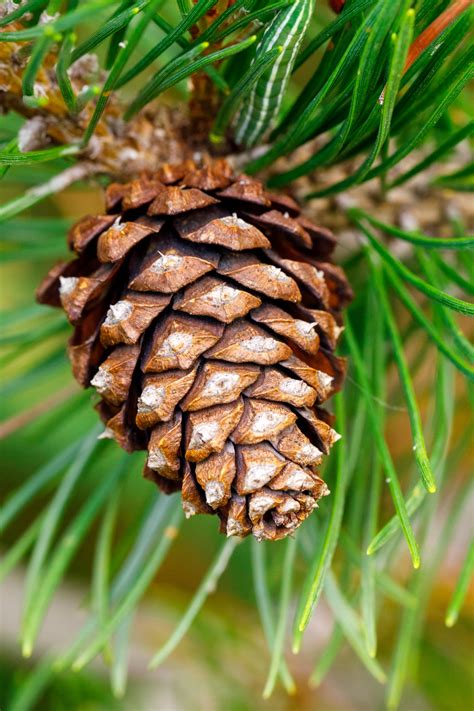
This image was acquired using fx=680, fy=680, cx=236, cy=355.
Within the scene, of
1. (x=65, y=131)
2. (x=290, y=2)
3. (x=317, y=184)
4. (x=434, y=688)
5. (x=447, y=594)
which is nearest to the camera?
(x=290, y=2)

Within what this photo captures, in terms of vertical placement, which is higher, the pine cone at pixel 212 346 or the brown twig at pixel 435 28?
the brown twig at pixel 435 28

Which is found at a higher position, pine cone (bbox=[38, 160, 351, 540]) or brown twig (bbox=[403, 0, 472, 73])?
brown twig (bbox=[403, 0, 472, 73])

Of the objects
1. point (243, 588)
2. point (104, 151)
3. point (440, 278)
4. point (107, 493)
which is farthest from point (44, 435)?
point (243, 588)

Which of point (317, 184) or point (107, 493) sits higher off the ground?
point (317, 184)

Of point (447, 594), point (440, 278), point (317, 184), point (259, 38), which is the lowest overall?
point (447, 594)

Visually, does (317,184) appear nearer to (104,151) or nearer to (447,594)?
(104,151)

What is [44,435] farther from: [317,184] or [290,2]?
[290,2]

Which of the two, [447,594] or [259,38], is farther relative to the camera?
[447,594]

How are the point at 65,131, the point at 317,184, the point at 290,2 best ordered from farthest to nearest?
the point at 317,184
the point at 65,131
the point at 290,2
